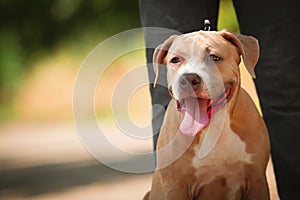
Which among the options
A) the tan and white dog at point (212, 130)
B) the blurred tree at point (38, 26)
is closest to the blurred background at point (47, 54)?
the blurred tree at point (38, 26)

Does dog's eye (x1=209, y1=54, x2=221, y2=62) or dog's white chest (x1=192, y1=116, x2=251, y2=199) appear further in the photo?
dog's white chest (x1=192, y1=116, x2=251, y2=199)

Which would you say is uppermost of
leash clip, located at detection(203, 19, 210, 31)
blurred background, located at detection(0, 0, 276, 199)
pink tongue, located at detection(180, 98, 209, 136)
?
leash clip, located at detection(203, 19, 210, 31)

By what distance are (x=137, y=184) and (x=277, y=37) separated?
1.75m

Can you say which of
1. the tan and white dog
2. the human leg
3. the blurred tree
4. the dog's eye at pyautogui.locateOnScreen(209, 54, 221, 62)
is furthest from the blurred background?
the dog's eye at pyautogui.locateOnScreen(209, 54, 221, 62)

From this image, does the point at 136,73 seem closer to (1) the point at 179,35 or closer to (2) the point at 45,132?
(1) the point at 179,35

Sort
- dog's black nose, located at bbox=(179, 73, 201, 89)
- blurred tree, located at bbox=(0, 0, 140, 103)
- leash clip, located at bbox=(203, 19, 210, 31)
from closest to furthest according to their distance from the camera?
dog's black nose, located at bbox=(179, 73, 201, 89) → leash clip, located at bbox=(203, 19, 210, 31) → blurred tree, located at bbox=(0, 0, 140, 103)

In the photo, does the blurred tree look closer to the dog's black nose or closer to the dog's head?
the dog's head

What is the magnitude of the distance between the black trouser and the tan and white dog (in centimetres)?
22

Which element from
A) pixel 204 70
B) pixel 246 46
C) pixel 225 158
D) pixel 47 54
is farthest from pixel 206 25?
pixel 47 54

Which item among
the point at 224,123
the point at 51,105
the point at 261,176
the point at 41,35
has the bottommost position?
the point at 51,105

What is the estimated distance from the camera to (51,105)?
691 cm

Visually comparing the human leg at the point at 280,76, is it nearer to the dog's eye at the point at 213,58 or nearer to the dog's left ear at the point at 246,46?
the dog's left ear at the point at 246,46

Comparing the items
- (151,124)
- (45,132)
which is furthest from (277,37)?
(45,132)

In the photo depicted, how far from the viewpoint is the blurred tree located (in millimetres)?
7023
